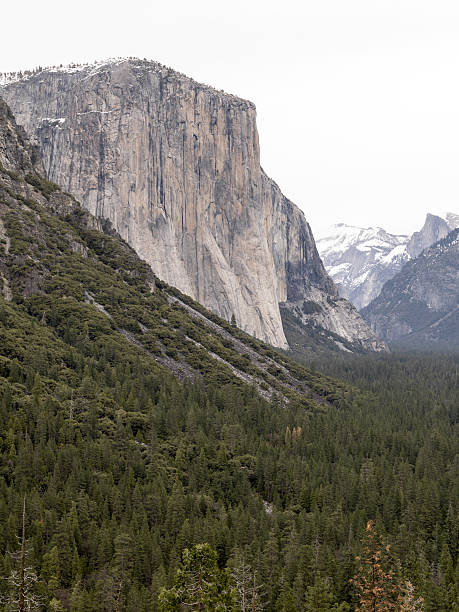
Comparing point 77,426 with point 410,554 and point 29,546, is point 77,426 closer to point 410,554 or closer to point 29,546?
point 29,546

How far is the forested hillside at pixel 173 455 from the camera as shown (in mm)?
58906

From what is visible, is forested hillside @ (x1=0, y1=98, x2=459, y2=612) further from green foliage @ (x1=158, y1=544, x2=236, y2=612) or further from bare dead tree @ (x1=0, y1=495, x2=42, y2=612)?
bare dead tree @ (x1=0, y1=495, x2=42, y2=612)

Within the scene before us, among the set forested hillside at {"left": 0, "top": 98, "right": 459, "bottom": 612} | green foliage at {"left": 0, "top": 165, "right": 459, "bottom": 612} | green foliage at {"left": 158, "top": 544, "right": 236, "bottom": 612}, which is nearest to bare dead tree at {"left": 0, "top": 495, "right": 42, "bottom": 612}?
forested hillside at {"left": 0, "top": 98, "right": 459, "bottom": 612}

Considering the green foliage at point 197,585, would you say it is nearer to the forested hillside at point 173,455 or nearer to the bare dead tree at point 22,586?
the forested hillside at point 173,455

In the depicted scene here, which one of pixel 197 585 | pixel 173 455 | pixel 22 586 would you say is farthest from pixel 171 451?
Answer: pixel 22 586

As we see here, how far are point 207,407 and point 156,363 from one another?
58.1 feet

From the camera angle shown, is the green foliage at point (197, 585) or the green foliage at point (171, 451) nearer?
the green foliage at point (197, 585)

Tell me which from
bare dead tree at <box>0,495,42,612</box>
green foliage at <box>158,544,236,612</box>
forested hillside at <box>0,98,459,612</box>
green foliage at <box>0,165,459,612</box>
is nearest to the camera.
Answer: bare dead tree at <box>0,495,42,612</box>

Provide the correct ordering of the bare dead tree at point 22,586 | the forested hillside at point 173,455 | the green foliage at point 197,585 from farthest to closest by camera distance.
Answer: the forested hillside at point 173,455 → the green foliage at point 197,585 → the bare dead tree at point 22,586

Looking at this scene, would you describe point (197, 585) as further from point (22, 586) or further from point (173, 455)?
point (173, 455)

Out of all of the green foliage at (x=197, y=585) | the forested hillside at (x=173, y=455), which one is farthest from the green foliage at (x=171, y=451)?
the green foliage at (x=197, y=585)

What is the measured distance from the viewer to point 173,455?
89.3m

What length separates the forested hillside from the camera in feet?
193

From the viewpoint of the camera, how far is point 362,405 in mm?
136500
